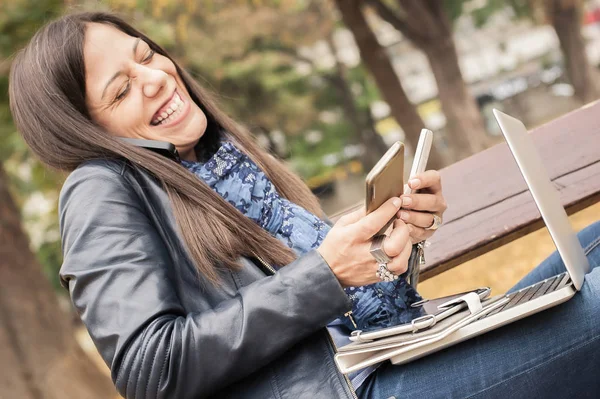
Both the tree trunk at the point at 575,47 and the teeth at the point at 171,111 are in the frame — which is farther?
the tree trunk at the point at 575,47

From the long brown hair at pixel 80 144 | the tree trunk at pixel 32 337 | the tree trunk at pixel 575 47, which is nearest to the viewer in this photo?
the long brown hair at pixel 80 144

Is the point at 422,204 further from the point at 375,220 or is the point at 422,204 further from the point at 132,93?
the point at 132,93

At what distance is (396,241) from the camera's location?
154cm

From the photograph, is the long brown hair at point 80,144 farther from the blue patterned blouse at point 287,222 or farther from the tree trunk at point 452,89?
the tree trunk at point 452,89

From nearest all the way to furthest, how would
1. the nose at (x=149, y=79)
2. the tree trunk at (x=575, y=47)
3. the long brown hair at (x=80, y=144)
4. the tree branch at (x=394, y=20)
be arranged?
the long brown hair at (x=80, y=144), the nose at (x=149, y=79), the tree branch at (x=394, y=20), the tree trunk at (x=575, y=47)

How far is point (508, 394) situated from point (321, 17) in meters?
15.0

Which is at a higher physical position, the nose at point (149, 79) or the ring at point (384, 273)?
the nose at point (149, 79)

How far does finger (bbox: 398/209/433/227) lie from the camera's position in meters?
1.73

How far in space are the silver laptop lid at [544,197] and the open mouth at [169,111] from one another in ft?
2.98

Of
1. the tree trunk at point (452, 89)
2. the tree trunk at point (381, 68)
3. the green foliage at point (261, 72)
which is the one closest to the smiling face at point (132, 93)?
the green foliage at point (261, 72)

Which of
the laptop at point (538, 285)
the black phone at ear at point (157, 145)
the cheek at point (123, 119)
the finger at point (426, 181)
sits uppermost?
the cheek at point (123, 119)

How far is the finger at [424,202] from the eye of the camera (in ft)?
5.65

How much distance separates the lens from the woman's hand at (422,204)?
1750mm

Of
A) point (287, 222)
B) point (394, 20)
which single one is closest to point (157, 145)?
point (287, 222)
